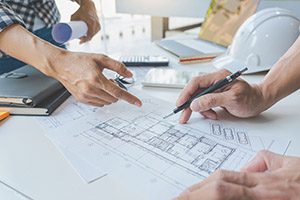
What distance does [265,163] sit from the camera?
44 cm

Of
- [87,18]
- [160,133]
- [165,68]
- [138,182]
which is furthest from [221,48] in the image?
[138,182]

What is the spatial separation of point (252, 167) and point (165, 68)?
0.53 metres

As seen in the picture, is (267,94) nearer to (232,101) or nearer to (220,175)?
(232,101)

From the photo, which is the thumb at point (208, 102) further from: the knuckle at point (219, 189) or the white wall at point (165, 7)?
the white wall at point (165, 7)

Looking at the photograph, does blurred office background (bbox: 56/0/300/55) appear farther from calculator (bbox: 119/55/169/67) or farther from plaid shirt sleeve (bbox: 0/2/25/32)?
plaid shirt sleeve (bbox: 0/2/25/32)

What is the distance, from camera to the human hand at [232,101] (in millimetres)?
602

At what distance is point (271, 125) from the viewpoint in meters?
0.60

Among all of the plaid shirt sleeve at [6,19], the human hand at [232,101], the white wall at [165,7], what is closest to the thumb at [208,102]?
the human hand at [232,101]

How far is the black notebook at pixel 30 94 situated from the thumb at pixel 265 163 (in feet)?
1.42

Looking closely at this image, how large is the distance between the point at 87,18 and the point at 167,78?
1.20ft

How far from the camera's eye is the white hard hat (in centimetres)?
84

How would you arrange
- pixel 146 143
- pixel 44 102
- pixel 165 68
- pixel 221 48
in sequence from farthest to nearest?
pixel 221 48
pixel 165 68
pixel 44 102
pixel 146 143

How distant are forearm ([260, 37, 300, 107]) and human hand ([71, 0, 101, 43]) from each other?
573mm

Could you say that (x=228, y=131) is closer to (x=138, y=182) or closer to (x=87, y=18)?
(x=138, y=182)
